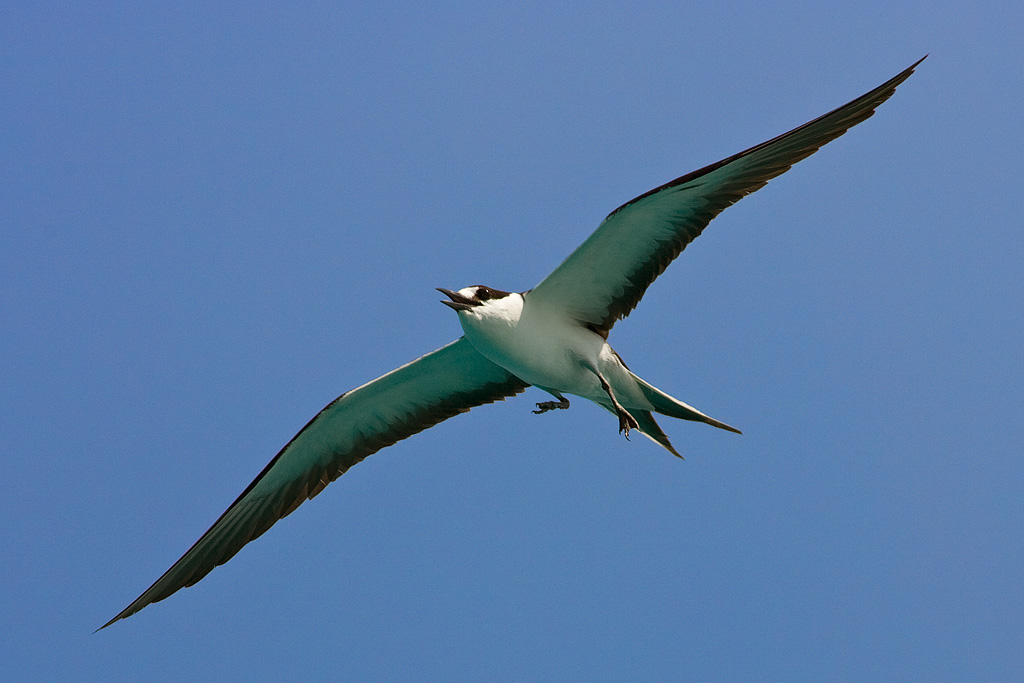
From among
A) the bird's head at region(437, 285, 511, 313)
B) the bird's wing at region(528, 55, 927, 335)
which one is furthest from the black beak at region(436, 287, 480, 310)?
the bird's wing at region(528, 55, 927, 335)

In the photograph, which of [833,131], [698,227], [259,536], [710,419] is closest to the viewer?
[833,131]

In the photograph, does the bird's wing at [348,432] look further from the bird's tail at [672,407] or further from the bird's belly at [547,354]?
the bird's tail at [672,407]

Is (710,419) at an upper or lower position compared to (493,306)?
lower

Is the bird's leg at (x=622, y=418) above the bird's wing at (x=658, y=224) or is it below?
below

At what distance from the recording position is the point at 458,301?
8.52 m

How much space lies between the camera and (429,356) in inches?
373

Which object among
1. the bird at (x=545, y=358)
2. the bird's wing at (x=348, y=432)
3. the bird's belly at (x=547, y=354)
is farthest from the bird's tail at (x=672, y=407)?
the bird's wing at (x=348, y=432)

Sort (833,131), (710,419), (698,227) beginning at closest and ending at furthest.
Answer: (833,131), (698,227), (710,419)

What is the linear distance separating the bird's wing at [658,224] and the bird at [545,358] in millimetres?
12

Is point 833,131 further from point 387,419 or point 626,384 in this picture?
point 387,419

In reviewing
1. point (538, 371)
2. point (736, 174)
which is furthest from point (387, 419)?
point (736, 174)

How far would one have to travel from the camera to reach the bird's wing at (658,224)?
25.6ft

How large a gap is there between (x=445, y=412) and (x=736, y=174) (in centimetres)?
434

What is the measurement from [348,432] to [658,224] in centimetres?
433
